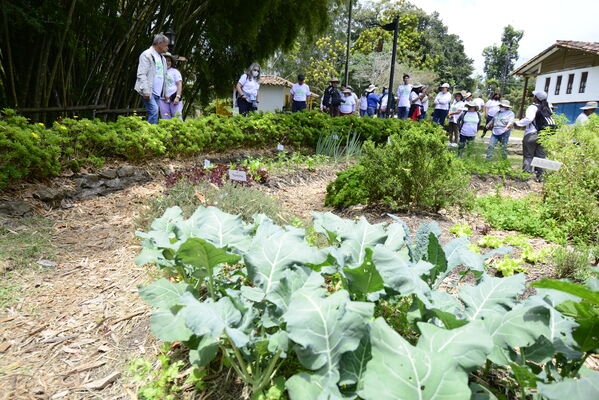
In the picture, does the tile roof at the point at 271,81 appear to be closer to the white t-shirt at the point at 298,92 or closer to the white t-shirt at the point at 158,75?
the white t-shirt at the point at 298,92

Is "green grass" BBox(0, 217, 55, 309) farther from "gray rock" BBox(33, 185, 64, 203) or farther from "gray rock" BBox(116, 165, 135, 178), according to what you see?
"gray rock" BBox(116, 165, 135, 178)

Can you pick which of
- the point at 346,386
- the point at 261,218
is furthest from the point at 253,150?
the point at 346,386

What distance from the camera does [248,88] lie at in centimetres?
895

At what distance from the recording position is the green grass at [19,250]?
7.75 feet

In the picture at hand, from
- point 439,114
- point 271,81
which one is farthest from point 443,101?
point 271,81

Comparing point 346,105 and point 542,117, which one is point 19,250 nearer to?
point 542,117

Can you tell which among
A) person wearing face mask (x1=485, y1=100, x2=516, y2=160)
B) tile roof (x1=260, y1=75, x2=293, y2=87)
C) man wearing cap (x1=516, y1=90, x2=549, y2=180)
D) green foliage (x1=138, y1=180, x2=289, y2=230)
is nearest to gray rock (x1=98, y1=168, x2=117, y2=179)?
green foliage (x1=138, y1=180, x2=289, y2=230)

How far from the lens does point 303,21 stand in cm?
904

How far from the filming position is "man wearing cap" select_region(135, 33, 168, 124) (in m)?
5.71

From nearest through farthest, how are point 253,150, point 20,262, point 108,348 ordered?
point 108,348, point 20,262, point 253,150

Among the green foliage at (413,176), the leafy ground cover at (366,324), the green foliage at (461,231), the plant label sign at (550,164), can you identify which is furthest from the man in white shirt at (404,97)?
the leafy ground cover at (366,324)

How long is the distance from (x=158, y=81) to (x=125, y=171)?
198 cm

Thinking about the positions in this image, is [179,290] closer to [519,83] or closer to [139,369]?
[139,369]

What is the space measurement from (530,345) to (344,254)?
68cm
